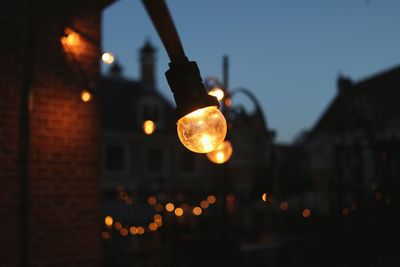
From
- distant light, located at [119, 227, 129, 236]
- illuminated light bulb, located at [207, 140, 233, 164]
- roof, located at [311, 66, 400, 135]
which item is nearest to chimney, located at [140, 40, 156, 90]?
roof, located at [311, 66, 400, 135]

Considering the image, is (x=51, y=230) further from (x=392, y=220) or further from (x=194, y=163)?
(x=194, y=163)

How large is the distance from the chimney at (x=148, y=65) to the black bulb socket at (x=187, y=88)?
29.7 meters

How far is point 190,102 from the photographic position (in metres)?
1.98

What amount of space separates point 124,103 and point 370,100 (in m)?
16.4

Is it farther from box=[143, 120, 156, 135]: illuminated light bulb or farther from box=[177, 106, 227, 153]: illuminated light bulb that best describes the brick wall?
box=[177, 106, 227, 153]: illuminated light bulb

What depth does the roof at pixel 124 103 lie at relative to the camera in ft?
96.3

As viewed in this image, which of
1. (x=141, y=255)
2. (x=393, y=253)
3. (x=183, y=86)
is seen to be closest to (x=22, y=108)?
(x=183, y=86)

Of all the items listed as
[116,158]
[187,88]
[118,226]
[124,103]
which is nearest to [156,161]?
[116,158]

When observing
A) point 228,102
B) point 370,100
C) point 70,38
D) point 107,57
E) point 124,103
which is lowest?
point 107,57

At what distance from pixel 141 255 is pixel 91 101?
6273 mm

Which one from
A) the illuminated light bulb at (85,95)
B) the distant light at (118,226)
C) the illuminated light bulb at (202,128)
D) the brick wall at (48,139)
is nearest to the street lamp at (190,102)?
the illuminated light bulb at (202,128)

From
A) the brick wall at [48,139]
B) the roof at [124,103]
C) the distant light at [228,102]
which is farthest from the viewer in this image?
the roof at [124,103]

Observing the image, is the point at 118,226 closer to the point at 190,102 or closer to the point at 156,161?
the point at 190,102

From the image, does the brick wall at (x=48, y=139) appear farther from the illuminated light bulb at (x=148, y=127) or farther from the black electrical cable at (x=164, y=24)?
the black electrical cable at (x=164, y=24)
